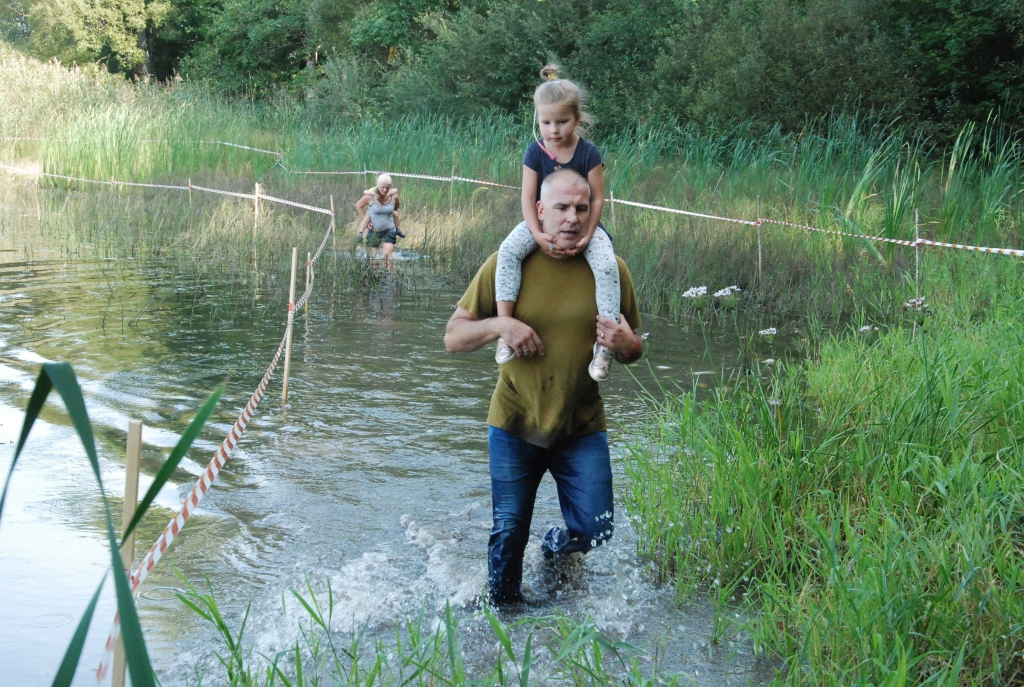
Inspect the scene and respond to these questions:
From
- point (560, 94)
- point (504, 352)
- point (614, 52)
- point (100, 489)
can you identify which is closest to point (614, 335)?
point (504, 352)

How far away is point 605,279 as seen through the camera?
3947mm

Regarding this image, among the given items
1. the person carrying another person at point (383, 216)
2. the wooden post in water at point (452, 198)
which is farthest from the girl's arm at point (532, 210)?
the wooden post in water at point (452, 198)

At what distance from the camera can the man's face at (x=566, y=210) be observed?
153 inches

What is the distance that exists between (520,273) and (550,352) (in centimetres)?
32

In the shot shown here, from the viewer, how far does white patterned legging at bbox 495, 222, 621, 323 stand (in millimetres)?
3951

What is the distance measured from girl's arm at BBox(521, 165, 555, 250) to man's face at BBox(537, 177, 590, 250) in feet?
0.15

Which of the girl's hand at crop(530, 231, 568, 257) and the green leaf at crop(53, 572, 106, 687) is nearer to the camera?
the green leaf at crop(53, 572, 106, 687)

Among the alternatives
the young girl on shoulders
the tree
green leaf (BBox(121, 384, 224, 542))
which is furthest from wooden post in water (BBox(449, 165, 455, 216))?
the tree

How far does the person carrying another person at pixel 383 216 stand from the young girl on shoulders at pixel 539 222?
9.20 meters

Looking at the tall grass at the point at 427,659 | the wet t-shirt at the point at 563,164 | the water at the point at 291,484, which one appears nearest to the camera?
the tall grass at the point at 427,659

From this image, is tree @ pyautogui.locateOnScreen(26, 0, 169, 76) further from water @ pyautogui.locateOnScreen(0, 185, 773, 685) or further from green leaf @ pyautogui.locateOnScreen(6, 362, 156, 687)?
green leaf @ pyautogui.locateOnScreen(6, 362, 156, 687)

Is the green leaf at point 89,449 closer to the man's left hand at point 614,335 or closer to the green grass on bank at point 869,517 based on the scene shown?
the green grass on bank at point 869,517

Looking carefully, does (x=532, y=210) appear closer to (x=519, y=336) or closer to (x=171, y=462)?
(x=519, y=336)

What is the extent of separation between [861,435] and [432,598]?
2009mm
